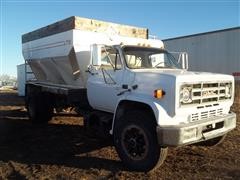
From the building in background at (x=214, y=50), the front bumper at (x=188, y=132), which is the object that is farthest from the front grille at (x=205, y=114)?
the building in background at (x=214, y=50)

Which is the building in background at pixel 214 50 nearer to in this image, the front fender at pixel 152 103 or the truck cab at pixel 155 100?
the truck cab at pixel 155 100

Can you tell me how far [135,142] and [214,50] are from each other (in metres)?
14.1

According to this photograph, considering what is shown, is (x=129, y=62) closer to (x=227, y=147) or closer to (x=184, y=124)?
(x=184, y=124)

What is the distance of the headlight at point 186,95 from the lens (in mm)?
6082

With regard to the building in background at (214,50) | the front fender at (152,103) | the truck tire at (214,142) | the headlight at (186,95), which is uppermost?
the building in background at (214,50)

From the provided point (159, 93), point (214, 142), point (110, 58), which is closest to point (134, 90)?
point (159, 93)

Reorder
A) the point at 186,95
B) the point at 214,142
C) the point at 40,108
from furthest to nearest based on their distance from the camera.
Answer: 1. the point at 40,108
2. the point at 214,142
3. the point at 186,95

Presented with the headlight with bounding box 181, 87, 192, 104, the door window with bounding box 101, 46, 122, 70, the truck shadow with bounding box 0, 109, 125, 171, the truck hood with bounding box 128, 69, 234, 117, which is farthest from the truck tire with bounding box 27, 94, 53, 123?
the headlight with bounding box 181, 87, 192, 104

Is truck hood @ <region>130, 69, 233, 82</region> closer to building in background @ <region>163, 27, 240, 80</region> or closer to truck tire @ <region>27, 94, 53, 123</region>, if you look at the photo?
truck tire @ <region>27, 94, 53, 123</region>

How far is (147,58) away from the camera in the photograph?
311 inches

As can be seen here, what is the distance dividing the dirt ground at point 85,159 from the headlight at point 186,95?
1.30m

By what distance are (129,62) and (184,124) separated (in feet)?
6.29

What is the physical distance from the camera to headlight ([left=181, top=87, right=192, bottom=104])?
6082 mm

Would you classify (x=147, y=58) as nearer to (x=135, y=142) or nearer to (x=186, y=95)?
(x=186, y=95)
